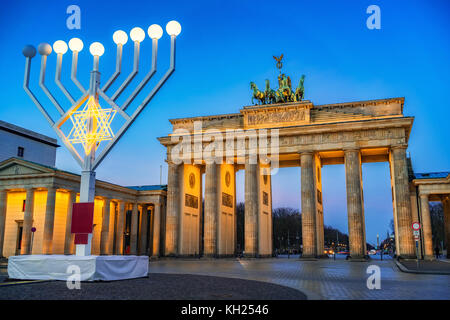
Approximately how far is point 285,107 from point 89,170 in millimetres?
29693

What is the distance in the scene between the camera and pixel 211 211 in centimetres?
4194

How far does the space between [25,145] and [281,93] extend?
34.5m

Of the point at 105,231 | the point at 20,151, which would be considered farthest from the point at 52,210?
the point at 20,151

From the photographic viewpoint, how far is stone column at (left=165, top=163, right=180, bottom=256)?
42.1m

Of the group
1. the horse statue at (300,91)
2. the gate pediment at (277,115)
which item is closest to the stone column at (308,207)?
the gate pediment at (277,115)

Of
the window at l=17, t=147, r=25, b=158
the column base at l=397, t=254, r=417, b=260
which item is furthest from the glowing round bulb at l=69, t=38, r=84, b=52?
the window at l=17, t=147, r=25, b=158

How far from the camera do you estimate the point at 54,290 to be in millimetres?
11867

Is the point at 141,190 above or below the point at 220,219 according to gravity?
above

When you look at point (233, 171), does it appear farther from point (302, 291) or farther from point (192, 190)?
point (302, 291)

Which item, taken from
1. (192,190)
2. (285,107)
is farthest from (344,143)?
(192,190)

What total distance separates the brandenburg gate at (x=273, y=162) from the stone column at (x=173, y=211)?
10 cm

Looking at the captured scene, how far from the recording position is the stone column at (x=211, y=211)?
4131 cm

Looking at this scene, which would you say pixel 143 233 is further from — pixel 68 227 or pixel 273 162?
pixel 273 162
